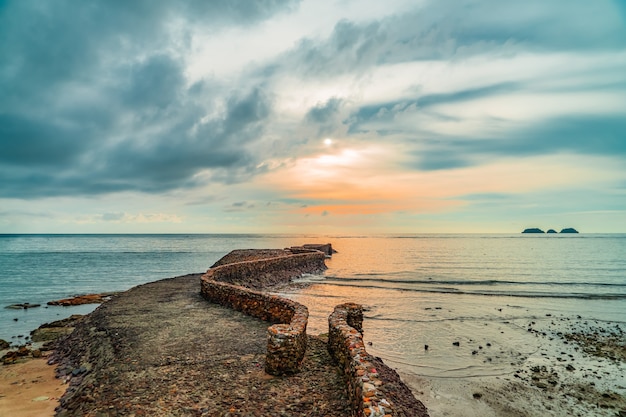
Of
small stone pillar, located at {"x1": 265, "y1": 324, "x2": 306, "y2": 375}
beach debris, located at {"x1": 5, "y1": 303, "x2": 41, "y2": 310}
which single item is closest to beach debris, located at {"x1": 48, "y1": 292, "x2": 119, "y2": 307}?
beach debris, located at {"x1": 5, "y1": 303, "x2": 41, "y2": 310}

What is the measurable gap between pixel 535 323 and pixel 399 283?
53.3 feet

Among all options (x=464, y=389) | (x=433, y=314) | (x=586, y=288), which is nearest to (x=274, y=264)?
(x=433, y=314)

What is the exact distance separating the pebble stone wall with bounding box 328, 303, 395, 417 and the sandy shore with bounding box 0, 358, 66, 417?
Answer: 750 cm

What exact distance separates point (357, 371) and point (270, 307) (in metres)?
8.44

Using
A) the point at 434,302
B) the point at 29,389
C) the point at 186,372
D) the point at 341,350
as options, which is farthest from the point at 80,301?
the point at 434,302

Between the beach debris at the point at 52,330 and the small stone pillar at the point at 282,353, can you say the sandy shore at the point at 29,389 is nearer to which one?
the beach debris at the point at 52,330

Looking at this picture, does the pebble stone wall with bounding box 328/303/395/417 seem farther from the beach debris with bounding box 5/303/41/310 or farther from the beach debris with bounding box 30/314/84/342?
the beach debris with bounding box 5/303/41/310

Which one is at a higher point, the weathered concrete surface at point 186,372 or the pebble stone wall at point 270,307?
the pebble stone wall at point 270,307

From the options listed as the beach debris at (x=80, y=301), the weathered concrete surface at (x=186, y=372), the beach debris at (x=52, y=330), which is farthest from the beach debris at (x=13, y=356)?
the beach debris at (x=80, y=301)

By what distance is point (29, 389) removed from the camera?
1041cm

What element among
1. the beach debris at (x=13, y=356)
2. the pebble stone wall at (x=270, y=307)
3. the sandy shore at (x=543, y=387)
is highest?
the pebble stone wall at (x=270, y=307)

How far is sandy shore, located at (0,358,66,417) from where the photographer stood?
30.1 ft

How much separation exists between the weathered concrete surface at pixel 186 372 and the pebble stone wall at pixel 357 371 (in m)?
0.44

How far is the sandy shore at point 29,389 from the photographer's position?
9.16 meters
